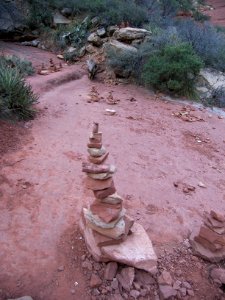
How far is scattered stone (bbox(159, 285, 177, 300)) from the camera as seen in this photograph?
244 cm

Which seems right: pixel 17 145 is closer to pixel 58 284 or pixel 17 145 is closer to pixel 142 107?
pixel 58 284

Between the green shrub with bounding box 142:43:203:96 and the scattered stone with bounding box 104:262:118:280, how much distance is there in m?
5.69

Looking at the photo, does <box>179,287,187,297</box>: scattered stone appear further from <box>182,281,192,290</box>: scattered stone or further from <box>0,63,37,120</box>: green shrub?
<box>0,63,37,120</box>: green shrub

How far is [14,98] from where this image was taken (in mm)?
5215

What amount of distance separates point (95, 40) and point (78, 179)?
6.98 metres

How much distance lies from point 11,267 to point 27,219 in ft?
1.92

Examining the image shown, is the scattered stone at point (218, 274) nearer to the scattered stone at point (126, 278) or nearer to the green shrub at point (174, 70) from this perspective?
the scattered stone at point (126, 278)

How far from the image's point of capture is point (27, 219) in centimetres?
301

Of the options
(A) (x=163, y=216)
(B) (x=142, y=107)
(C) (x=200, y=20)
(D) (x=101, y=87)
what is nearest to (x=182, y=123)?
(B) (x=142, y=107)

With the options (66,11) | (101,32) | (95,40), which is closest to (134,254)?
(95,40)

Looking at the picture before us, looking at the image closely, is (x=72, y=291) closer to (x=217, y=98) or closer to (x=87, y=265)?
(x=87, y=265)

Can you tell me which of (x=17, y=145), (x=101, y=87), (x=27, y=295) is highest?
(x=27, y=295)

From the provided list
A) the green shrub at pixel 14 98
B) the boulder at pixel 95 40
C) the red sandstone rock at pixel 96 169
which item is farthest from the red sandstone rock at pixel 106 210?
the boulder at pixel 95 40

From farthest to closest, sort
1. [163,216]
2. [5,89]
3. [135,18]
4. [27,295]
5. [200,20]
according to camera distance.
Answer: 1. [200,20]
2. [135,18]
3. [5,89]
4. [163,216]
5. [27,295]
